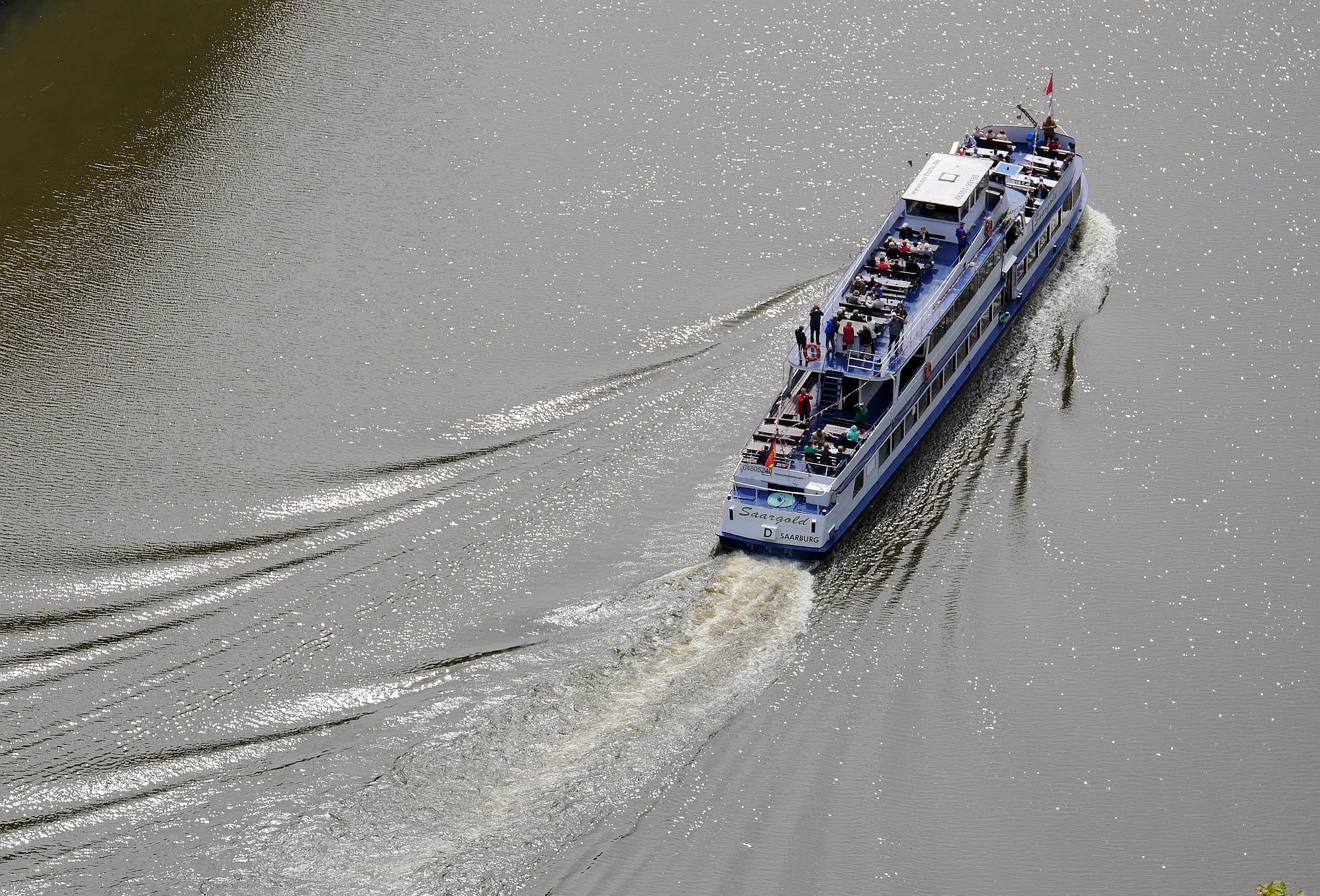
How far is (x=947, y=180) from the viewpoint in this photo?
199ft

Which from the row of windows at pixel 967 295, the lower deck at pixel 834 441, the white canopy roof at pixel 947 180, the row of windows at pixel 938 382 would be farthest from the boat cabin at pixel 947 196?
the row of windows at pixel 938 382

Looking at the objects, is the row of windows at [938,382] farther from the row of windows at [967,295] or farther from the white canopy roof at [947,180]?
the white canopy roof at [947,180]

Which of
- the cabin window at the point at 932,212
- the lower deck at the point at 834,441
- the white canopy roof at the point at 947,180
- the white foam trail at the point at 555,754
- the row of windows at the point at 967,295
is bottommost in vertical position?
the white foam trail at the point at 555,754

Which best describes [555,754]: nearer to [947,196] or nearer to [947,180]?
[947,196]

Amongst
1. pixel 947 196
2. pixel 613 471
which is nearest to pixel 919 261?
pixel 947 196

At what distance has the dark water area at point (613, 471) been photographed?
1692 inches

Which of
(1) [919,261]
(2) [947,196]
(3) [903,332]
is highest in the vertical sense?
(2) [947,196]

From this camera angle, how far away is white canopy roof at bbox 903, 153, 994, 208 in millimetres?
59812

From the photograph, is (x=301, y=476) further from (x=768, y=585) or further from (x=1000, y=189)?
(x=1000, y=189)

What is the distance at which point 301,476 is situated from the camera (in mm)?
53125

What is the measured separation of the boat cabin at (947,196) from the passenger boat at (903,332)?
0.05 meters

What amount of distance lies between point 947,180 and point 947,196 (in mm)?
1077

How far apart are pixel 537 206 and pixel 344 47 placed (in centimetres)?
1643

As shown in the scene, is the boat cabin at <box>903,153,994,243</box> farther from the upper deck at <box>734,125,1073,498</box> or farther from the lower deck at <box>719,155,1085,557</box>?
the lower deck at <box>719,155,1085,557</box>
